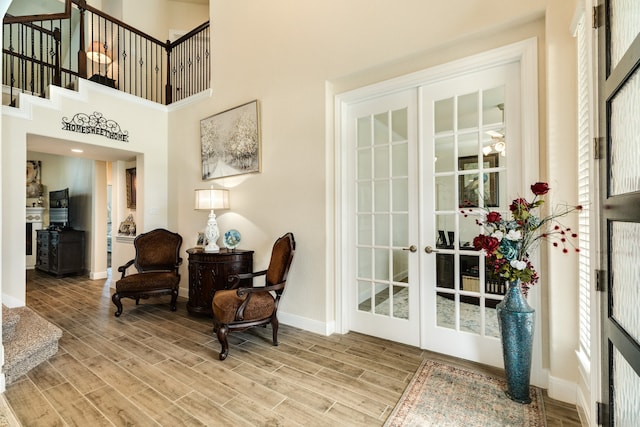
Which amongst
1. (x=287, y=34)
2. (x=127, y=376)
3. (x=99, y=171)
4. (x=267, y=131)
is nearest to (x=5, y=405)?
(x=127, y=376)

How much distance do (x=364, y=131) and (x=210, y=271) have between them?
236cm

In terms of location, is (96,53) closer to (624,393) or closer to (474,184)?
(474,184)

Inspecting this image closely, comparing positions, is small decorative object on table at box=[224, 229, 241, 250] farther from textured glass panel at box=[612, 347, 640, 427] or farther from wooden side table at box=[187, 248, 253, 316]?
textured glass panel at box=[612, 347, 640, 427]

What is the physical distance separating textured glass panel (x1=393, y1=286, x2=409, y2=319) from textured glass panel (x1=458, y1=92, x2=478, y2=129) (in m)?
1.56

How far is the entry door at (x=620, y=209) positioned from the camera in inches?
43.4

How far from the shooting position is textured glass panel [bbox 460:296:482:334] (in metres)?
2.50

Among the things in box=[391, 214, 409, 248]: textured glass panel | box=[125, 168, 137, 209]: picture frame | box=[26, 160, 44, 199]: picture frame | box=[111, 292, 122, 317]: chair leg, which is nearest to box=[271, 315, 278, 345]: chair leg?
box=[391, 214, 409, 248]: textured glass panel

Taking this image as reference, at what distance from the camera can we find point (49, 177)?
741 cm

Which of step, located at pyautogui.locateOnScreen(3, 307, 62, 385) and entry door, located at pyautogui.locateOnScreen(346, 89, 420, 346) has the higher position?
entry door, located at pyautogui.locateOnScreen(346, 89, 420, 346)

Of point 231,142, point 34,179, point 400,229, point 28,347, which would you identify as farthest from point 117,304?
point 34,179

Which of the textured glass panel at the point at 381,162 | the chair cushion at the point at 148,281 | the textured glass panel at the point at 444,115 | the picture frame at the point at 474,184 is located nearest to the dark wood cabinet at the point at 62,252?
the chair cushion at the point at 148,281

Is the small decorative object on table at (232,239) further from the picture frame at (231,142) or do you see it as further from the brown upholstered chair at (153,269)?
the brown upholstered chair at (153,269)

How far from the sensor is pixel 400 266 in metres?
2.88

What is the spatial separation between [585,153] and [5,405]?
4092 millimetres
